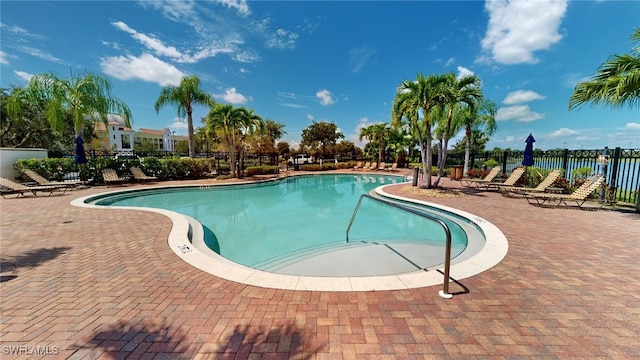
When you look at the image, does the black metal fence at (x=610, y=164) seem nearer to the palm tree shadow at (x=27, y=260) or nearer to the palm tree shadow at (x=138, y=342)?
the palm tree shadow at (x=138, y=342)

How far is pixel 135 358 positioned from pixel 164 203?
9.64 metres

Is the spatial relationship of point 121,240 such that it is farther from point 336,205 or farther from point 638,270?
point 638,270

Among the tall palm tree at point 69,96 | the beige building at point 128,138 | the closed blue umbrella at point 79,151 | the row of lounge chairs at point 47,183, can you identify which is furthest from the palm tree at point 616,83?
the beige building at point 128,138

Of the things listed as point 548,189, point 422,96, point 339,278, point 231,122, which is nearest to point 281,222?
point 339,278

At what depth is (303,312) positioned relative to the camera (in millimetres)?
2523

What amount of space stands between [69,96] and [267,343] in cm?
1756

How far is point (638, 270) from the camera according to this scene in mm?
3451

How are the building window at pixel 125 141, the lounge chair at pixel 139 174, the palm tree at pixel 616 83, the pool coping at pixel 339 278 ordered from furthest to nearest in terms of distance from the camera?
1. the building window at pixel 125 141
2. the lounge chair at pixel 139 174
3. the palm tree at pixel 616 83
4. the pool coping at pixel 339 278

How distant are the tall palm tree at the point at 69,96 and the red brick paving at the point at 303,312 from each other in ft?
39.5

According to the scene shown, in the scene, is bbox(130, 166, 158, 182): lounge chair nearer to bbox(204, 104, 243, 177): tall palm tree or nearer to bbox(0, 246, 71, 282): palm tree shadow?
bbox(204, 104, 243, 177): tall palm tree

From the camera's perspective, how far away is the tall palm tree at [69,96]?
12.2 m

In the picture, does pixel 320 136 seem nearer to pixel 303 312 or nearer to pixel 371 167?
pixel 371 167

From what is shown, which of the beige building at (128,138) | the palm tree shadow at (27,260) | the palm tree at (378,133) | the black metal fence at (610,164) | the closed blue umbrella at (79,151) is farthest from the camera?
the beige building at (128,138)

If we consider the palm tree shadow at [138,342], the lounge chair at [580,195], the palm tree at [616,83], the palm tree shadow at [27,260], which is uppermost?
the palm tree at [616,83]
